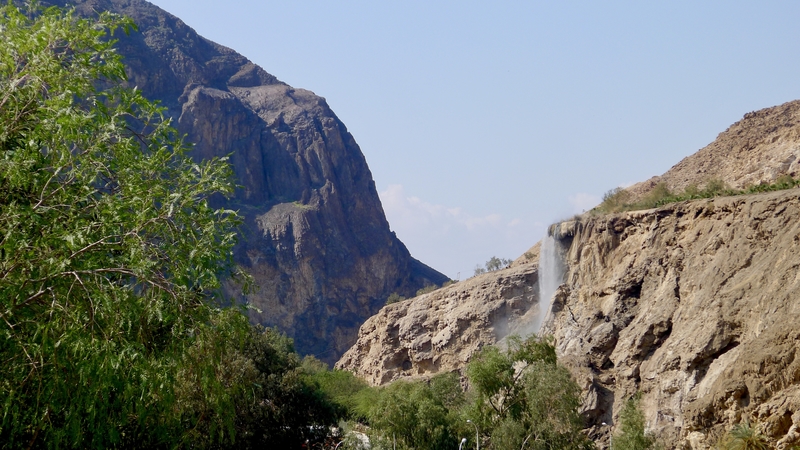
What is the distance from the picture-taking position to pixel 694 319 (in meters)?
38.8

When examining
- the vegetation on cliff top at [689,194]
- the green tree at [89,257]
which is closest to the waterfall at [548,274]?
the vegetation on cliff top at [689,194]

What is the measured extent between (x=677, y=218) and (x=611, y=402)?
11013mm

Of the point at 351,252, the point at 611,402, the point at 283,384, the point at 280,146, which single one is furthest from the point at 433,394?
the point at 280,146

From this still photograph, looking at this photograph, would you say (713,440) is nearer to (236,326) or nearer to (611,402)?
(611,402)

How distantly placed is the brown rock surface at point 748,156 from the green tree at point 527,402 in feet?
67.7

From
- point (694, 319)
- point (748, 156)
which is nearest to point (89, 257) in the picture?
point (694, 319)

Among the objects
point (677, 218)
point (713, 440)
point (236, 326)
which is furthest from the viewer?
point (677, 218)

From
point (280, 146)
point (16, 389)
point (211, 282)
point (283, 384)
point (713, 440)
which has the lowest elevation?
point (713, 440)

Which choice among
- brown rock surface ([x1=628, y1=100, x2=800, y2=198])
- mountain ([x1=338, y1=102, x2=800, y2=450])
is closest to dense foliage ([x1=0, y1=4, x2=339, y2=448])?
mountain ([x1=338, y1=102, x2=800, y2=450])

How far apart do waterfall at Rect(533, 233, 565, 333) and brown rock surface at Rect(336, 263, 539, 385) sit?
1706 millimetres

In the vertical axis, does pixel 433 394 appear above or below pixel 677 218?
below

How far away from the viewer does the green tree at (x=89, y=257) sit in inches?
390

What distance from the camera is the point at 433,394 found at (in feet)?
143

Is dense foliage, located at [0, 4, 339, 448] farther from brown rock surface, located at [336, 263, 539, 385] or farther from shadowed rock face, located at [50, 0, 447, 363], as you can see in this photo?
shadowed rock face, located at [50, 0, 447, 363]
